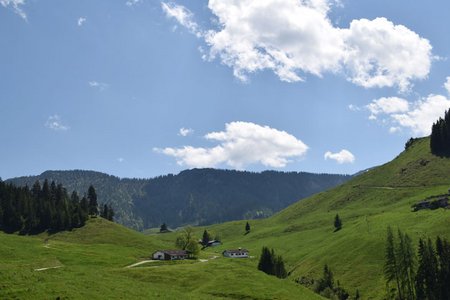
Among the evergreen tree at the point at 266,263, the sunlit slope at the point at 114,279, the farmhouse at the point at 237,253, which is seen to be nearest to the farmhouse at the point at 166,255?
the sunlit slope at the point at 114,279

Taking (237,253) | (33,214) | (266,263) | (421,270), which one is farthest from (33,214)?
(421,270)

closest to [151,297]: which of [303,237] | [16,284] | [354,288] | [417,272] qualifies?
[16,284]

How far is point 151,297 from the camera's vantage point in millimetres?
54281

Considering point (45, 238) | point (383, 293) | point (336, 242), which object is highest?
point (45, 238)

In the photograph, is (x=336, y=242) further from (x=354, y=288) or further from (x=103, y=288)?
(x=103, y=288)

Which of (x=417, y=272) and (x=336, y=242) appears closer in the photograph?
(x=417, y=272)

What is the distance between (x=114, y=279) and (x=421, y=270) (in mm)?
65484

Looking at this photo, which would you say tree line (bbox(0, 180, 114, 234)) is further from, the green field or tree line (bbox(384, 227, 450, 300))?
tree line (bbox(384, 227, 450, 300))

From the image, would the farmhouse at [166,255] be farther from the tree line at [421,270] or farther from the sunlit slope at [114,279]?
the tree line at [421,270]

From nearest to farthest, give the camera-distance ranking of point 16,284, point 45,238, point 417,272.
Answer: point 16,284 → point 417,272 → point 45,238

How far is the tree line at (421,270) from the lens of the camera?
303 ft

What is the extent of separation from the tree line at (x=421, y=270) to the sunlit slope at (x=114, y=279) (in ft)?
98.0

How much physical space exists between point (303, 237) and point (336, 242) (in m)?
40.7

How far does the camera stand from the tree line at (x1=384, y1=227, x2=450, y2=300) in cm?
9231
